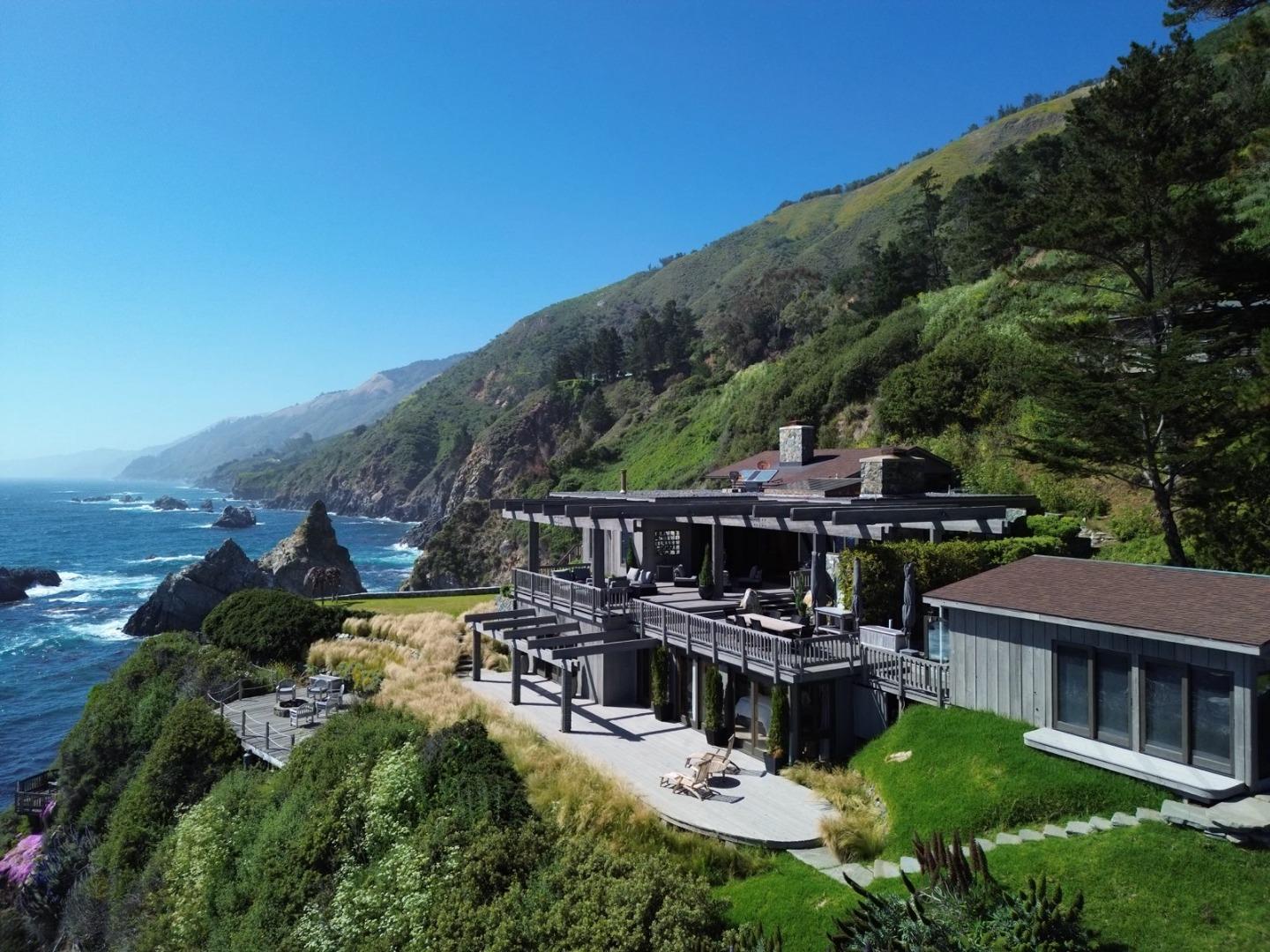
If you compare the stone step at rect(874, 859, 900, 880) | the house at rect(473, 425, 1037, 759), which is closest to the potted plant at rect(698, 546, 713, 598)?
the house at rect(473, 425, 1037, 759)

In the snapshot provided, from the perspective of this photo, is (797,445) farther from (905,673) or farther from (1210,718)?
(1210,718)

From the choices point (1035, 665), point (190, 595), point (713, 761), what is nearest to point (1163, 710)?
point (1035, 665)

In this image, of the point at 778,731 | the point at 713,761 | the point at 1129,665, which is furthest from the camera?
the point at 778,731

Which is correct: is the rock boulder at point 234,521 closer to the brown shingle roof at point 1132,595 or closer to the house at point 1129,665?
Result: the brown shingle roof at point 1132,595

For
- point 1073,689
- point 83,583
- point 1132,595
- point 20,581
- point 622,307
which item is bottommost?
point 83,583

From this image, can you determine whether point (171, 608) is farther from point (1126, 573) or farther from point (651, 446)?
point (1126, 573)

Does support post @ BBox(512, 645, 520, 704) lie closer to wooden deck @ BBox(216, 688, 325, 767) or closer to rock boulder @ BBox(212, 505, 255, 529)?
wooden deck @ BBox(216, 688, 325, 767)

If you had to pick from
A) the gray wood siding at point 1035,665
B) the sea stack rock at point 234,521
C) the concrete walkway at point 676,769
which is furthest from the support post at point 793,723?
the sea stack rock at point 234,521

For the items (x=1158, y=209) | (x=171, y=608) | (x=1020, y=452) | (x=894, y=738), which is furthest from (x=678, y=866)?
(x=171, y=608)
